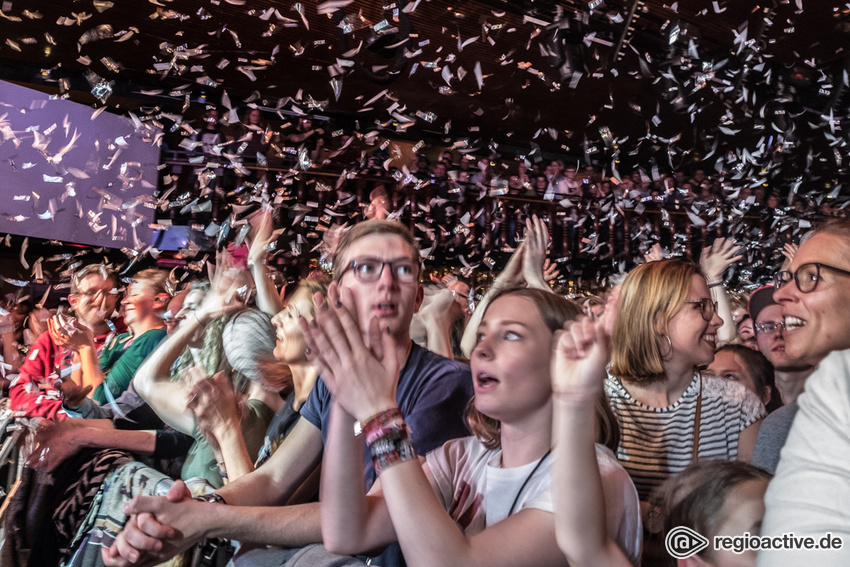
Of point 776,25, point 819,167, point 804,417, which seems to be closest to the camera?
point 804,417

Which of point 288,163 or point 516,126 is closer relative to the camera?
point 288,163

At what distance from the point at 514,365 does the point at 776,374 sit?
4.49ft

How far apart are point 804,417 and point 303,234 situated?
5.49 metres

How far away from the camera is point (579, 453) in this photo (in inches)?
32.1

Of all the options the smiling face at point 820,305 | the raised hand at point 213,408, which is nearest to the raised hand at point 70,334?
the raised hand at point 213,408

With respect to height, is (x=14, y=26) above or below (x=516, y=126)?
above

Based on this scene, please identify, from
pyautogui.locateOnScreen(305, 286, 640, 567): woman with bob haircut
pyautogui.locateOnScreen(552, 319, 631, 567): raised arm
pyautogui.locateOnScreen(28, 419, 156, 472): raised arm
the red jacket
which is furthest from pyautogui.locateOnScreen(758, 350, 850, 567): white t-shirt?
the red jacket

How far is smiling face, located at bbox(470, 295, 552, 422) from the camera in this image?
108cm

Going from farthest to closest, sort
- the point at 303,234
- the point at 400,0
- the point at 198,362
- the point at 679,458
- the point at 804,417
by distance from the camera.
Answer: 1. the point at 303,234
2. the point at 400,0
3. the point at 198,362
4. the point at 679,458
5. the point at 804,417

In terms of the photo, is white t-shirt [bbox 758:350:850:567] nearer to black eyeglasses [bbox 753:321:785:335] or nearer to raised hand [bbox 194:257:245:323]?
black eyeglasses [bbox 753:321:785:335]

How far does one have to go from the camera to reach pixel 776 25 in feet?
17.6

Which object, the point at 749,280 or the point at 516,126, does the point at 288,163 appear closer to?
the point at 516,126

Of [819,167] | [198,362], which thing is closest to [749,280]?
[819,167]

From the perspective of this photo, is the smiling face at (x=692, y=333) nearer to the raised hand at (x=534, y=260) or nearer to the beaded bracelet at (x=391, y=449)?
the raised hand at (x=534, y=260)
